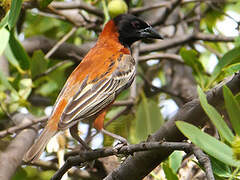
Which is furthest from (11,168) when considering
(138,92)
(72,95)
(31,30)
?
(31,30)

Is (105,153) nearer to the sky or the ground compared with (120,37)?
nearer to the sky

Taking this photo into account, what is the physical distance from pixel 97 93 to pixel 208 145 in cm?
224

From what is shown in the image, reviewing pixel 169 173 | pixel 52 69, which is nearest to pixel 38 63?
pixel 52 69

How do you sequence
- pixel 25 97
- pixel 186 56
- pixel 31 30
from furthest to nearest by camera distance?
pixel 31 30, pixel 25 97, pixel 186 56

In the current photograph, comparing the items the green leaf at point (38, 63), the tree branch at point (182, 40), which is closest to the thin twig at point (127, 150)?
the green leaf at point (38, 63)

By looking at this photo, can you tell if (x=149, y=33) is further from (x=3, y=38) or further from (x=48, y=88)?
(x=3, y=38)

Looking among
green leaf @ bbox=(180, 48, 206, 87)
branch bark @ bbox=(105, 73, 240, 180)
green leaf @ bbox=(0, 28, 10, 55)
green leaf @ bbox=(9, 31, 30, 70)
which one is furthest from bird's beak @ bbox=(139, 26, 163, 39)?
branch bark @ bbox=(105, 73, 240, 180)

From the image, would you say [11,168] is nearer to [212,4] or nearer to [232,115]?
[232,115]

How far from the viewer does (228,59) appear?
4.18 m

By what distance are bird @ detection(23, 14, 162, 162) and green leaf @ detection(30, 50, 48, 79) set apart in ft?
1.48

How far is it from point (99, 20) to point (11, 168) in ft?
8.31

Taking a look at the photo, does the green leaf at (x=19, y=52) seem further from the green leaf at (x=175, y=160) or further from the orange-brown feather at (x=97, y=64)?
the green leaf at (x=175, y=160)

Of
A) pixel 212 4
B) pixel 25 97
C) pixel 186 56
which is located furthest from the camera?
pixel 212 4

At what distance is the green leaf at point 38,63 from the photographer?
4773 millimetres
